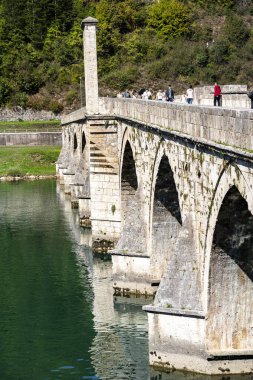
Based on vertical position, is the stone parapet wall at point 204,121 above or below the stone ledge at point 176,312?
above

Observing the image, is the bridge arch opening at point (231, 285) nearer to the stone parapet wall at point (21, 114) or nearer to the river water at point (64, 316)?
the river water at point (64, 316)

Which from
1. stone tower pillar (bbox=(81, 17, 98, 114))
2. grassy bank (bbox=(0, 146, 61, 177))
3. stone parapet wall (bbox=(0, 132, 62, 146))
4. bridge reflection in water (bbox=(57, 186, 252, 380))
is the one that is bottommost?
bridge reflection in water (bbox=(57, 186, 252, 380))

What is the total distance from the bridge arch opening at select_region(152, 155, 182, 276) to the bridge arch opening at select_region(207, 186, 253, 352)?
6197 mm

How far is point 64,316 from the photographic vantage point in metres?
25.1

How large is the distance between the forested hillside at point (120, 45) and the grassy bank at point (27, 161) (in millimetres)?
14771

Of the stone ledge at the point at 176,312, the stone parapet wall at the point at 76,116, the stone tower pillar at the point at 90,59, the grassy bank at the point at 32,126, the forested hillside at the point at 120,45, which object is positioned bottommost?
the stone ledge at the point at 176,312

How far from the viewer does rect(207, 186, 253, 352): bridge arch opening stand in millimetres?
17925

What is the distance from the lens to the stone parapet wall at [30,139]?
72312mm

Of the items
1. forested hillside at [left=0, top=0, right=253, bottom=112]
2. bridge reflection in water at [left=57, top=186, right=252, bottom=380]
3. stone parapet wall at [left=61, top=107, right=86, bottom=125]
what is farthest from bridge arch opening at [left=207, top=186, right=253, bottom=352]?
forested hillside at [left=0, top=0, right=253, bottom=112]

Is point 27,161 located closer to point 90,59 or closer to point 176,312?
point 90,59

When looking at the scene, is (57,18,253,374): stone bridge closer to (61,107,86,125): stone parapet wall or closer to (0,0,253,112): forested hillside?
(61,107,86,125): stone parapet wall

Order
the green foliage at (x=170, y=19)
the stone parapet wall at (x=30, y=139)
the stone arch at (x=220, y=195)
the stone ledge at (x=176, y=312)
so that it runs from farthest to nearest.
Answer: the green foliage at (x=170, y=19) → the stone parapet wall at (x=30, y=139) → the stone ledge at (x=176, y=312) → the stone arch at (x=220, y=195)

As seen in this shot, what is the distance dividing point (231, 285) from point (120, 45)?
7245cm

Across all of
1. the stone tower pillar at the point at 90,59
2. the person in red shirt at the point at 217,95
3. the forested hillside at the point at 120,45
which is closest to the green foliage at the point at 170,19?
the forested hillside at the point at 120,45
